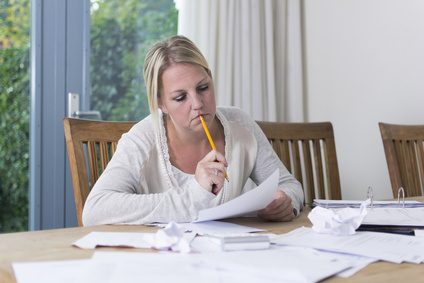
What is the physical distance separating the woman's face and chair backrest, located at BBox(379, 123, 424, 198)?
29.4 inches

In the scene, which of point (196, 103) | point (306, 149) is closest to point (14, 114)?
point (196, 103)

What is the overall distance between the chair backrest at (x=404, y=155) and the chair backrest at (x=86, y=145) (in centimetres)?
95

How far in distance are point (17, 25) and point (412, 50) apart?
1.89 meters

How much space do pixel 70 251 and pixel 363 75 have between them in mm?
2111

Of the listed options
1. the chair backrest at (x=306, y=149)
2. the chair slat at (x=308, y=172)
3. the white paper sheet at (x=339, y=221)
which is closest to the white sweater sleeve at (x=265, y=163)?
the chair backrest at (x=306, y=149)

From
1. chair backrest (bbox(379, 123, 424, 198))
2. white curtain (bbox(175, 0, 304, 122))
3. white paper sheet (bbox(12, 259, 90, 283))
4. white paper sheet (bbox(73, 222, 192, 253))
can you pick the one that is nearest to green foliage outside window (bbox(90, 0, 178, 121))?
white curtain (bbox(175, 0, 304, 122))

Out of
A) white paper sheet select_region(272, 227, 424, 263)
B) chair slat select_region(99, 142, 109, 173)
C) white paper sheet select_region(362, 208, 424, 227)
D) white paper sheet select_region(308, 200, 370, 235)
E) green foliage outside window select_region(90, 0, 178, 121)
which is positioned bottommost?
white paper sheet select_region(272, 227, 424, 263)

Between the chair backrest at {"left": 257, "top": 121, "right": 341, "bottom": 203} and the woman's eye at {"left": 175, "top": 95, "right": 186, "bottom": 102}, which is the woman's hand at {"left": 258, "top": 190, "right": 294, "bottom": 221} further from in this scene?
the chair backrest at {"left": 257, "top": 121, "right": 341, "bottom": 203}

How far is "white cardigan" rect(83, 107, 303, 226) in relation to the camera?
111 cm

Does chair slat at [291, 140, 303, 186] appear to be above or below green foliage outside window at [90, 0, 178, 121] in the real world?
below

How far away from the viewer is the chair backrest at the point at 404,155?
5.70ft

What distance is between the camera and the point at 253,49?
278 cm

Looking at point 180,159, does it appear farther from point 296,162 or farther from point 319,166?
point 319,166

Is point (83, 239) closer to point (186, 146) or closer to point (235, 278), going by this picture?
point (235, 278)
